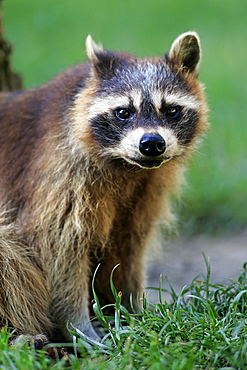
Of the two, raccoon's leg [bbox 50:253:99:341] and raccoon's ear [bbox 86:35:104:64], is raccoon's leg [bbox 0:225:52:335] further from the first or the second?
raccoon's ear [bbox 86:35:104:64]

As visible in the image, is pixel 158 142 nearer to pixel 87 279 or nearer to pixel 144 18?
pixel 87 279

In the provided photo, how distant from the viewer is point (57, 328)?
4824 millimetres

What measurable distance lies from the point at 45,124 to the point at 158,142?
1227mm

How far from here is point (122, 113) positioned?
14.9ft

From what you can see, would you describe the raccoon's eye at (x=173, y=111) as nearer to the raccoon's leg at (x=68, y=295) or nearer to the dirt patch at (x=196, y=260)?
the raccoon's leg at (x=68, y=295)

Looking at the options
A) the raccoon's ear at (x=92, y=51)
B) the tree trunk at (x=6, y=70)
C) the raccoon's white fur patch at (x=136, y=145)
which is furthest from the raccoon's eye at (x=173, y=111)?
the tree trunk at (x=6, y=70)

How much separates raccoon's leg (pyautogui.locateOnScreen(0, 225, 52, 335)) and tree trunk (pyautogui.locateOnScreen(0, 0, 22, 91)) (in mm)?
2645

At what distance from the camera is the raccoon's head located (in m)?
4.37

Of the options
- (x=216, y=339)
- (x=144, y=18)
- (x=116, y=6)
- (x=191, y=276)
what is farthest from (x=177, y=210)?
(x=116, y=6)

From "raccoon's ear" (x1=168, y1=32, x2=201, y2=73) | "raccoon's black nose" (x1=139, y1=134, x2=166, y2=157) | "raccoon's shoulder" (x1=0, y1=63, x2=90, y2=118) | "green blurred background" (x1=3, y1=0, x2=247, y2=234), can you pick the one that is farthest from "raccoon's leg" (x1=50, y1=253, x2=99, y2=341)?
"green blurred background" (x1=3, y1=0, x2=247, y2=234)

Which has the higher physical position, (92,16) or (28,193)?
(92,16)

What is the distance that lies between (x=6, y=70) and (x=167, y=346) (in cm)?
438

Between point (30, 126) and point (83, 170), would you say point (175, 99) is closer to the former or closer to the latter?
point (83, 170)

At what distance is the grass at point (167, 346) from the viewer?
3301 millimetres
